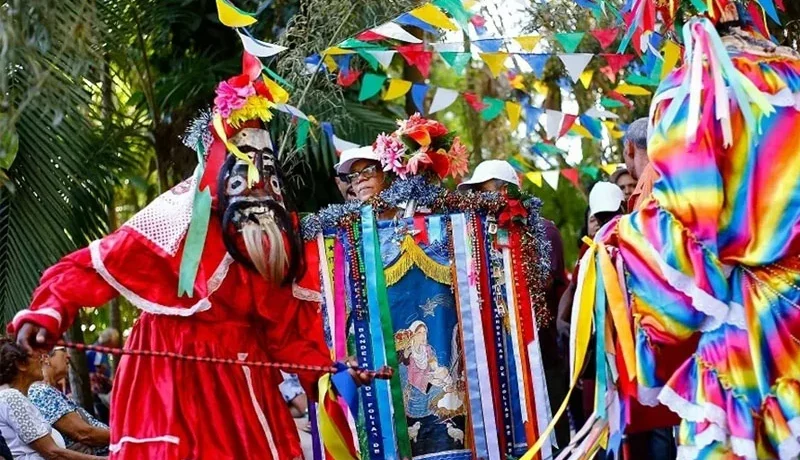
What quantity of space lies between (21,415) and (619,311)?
9.92 ft

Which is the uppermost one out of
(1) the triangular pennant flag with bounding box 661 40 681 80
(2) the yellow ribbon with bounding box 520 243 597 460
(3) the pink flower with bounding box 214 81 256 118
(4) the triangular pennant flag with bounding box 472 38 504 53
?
(4) the triangular pennant flag with bounding box 472 38 504 53

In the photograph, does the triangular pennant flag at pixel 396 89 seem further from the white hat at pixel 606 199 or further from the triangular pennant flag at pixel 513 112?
the white hat at pixel 606 199

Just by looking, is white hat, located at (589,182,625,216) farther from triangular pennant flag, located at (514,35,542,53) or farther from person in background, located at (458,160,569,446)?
triangular pennant flag, located at (514,35,542,53)

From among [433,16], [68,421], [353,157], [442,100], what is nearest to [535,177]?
[442,100]

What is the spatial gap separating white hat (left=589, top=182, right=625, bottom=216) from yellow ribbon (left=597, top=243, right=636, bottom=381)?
243 centimetres

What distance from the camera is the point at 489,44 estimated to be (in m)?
8.70

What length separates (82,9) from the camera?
6.00 m

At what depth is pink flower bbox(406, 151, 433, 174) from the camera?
285 inches

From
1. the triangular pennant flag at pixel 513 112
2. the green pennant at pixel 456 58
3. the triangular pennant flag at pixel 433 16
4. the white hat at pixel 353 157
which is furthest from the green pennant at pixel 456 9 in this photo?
the triangular pennant flag at pixel 513 112

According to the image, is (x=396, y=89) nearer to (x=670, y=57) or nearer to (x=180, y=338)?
(x=670, y=57)

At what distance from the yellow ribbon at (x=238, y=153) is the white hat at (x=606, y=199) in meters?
2.30

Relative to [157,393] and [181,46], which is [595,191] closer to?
[157,393]

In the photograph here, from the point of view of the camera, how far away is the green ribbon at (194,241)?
5.74 m

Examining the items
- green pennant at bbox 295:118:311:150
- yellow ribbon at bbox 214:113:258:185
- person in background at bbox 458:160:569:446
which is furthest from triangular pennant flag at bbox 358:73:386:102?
yellow ribbon at bbox 214:113:258:185
